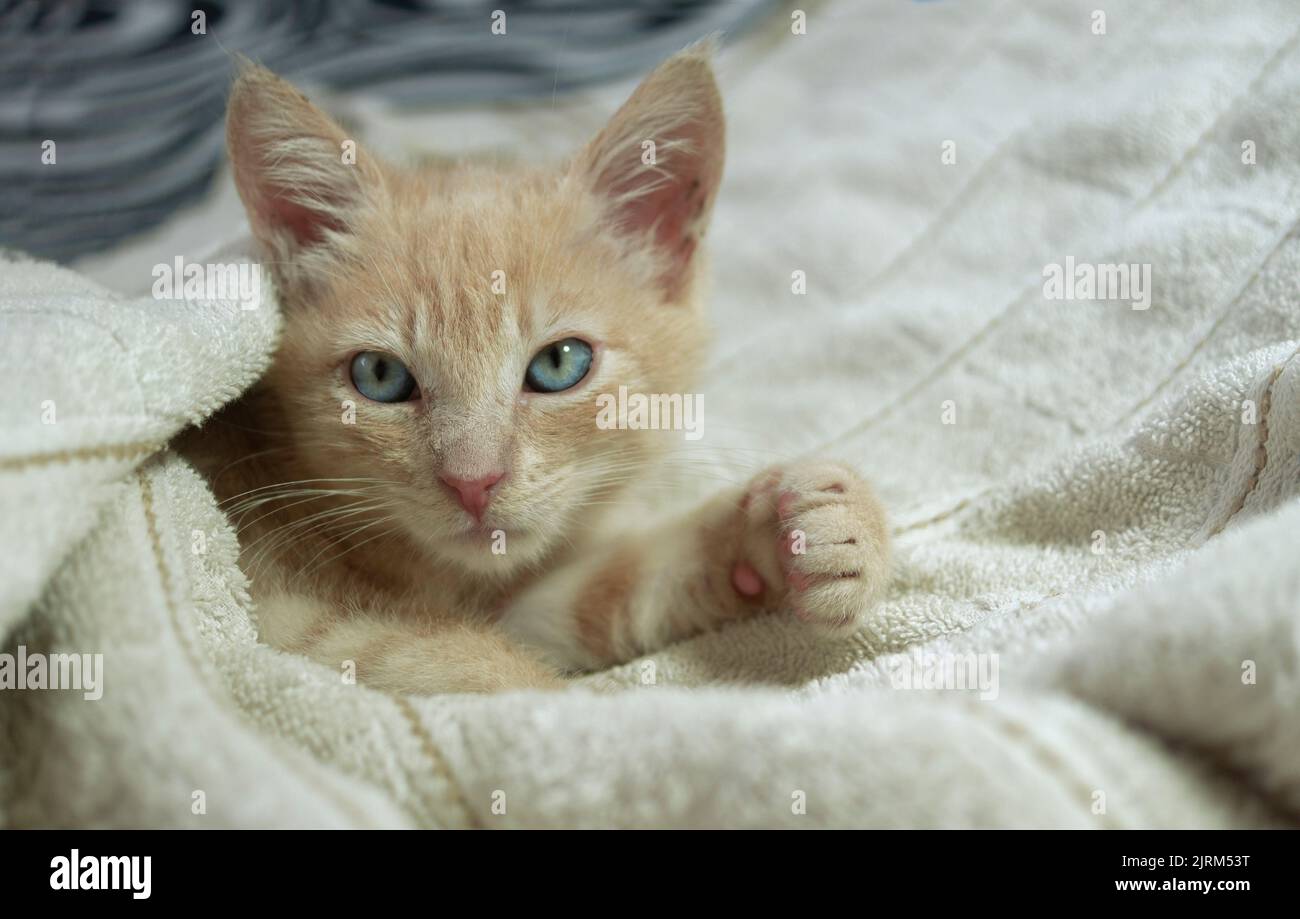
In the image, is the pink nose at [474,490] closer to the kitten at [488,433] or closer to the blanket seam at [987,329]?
the kitten at [488,433]

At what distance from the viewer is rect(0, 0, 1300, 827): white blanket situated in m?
0.66

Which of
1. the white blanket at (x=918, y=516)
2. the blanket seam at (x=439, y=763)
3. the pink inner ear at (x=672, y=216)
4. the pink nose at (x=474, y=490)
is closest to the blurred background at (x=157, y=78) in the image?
the white blanket at (x=918, y=516)

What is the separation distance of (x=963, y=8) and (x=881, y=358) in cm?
127

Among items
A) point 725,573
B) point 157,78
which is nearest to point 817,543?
point 725,573

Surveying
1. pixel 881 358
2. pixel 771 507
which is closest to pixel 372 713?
pixel 771 507

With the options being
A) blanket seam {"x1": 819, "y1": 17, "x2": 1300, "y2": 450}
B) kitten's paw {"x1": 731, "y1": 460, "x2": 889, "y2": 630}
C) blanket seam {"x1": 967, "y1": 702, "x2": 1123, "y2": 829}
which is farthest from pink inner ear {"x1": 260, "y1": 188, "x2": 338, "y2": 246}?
blanket seam {"x1": 967, "y1": 702, "x2": 1123, "y2": 829}

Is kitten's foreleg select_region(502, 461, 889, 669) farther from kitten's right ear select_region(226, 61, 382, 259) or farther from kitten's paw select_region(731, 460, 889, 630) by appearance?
kitten's right ear select_region(226, 61, 382, 259)

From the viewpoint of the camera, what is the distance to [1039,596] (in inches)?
41.7

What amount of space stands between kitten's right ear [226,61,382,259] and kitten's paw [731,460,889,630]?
0.72m

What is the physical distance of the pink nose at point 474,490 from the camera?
108cm

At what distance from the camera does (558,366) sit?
3.94 ft

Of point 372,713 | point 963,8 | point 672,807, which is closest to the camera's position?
point 672,807

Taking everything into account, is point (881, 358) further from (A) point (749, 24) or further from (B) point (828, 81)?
(A) point (749, 24)

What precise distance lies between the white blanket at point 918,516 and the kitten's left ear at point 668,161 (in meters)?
0.32
